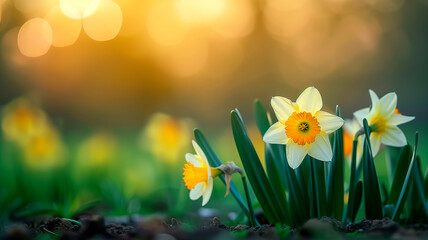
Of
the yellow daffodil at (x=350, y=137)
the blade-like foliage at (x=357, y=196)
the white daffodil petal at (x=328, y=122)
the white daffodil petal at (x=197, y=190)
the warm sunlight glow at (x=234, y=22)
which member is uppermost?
the warm sunlight glow at (x=234, y=22)

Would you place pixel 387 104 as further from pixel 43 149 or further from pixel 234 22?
pixel 234 22

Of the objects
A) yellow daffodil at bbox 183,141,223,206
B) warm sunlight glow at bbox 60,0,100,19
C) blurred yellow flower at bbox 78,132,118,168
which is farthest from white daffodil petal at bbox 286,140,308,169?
warm sunlight glow at bbox 60,0,100,19

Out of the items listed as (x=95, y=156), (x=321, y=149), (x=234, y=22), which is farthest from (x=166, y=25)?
(x=321, y=149)

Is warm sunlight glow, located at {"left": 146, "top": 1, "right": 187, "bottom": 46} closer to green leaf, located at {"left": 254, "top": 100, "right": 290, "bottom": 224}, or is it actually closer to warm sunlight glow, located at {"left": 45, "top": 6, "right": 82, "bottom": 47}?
warm sunlight glow, located at {"left": 45, "top": 6, "right": 82, "bottom": 47}

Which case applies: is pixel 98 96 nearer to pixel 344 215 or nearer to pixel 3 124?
pixel 3 124

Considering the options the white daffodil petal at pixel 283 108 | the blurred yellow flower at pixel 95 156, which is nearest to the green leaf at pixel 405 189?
the white daffodil petal at pixel 283 108

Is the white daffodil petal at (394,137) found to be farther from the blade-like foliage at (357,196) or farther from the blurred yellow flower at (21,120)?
the blurred yellow flower at (21,120)

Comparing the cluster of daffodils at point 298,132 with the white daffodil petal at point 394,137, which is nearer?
the cluster of daffodils at point 298,132
